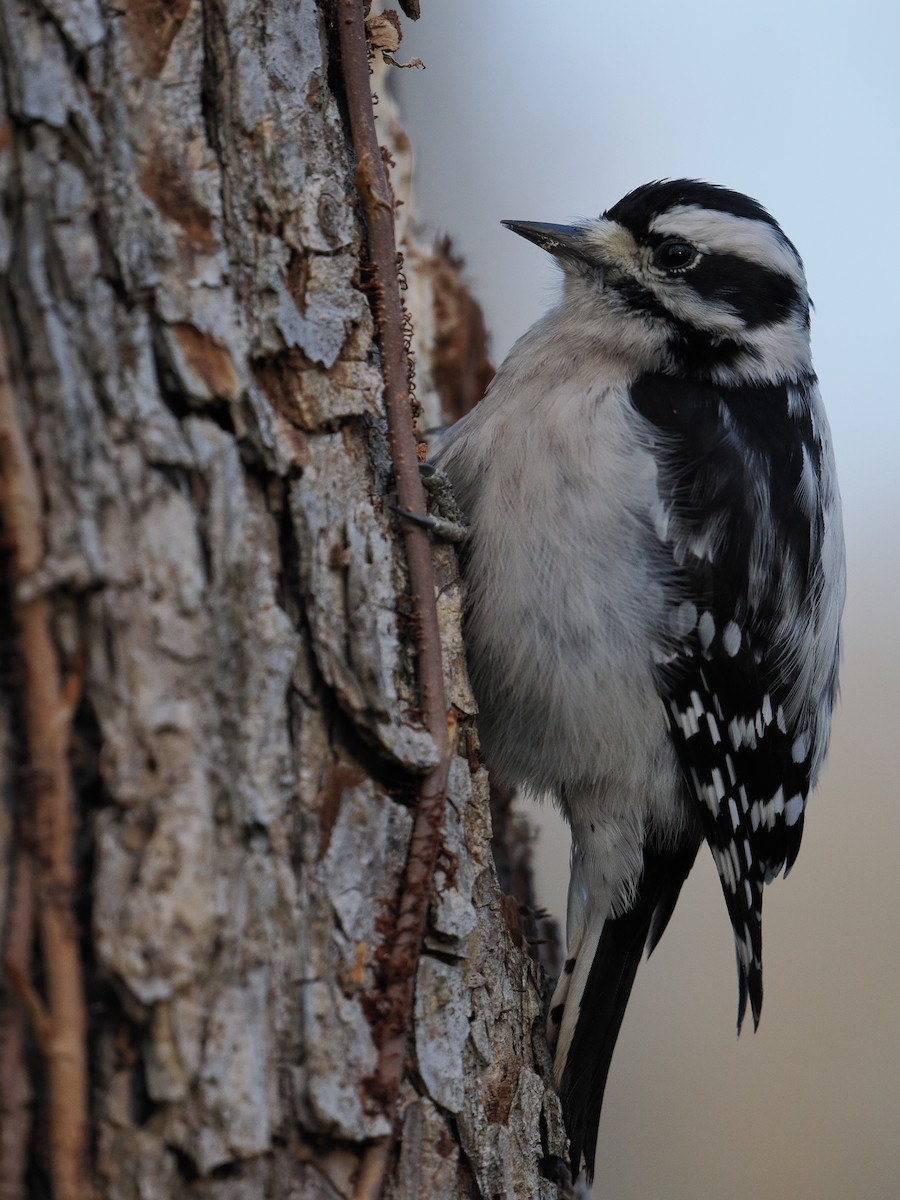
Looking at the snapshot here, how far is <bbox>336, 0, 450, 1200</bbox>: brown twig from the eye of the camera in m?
1.78

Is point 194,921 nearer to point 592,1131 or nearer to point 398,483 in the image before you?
point 398,483

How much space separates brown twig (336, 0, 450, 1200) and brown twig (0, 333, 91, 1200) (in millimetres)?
542

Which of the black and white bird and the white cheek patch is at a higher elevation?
the white cheek patch

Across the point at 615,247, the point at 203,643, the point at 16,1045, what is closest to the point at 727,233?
the point at 615,247

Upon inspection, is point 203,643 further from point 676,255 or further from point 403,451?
point 676,255

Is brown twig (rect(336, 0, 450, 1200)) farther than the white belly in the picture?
No

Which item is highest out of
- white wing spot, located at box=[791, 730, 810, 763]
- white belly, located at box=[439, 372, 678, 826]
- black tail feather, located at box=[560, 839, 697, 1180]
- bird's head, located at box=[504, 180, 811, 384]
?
bird's head, located at box=[504, 180, 811, 384]

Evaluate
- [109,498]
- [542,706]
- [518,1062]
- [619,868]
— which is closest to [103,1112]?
[109,498]

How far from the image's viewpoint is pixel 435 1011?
6.04ft

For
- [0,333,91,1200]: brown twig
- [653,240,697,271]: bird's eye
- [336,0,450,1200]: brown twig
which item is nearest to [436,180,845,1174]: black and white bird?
[653,240,697,271]: bird's eye

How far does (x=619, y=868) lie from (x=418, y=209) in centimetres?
234

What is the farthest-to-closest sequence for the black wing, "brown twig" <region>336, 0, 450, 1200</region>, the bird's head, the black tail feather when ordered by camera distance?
the bird's head, the black wing, the black tail feather, "brown twig" <region>336, 0, 450, 1200</region>

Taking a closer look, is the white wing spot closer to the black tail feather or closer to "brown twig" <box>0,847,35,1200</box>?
the black tail feather

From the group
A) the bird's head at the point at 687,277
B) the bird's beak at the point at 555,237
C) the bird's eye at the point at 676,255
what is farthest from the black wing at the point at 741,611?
the bird's beak at the point at 555,237
